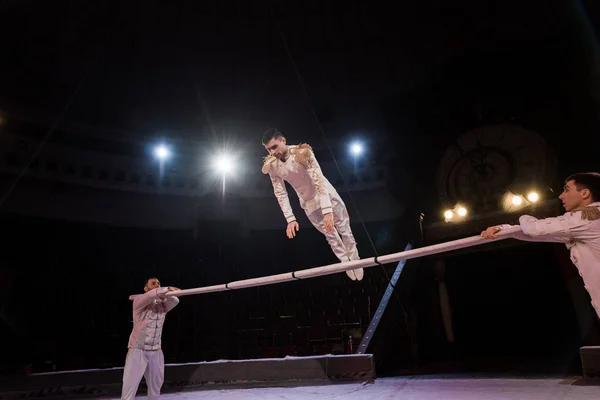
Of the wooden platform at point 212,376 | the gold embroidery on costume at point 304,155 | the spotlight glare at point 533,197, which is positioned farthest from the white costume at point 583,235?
the spotlight glare at point 533,197

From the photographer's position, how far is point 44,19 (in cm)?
1021

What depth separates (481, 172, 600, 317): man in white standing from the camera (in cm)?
312

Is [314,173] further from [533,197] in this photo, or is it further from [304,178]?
[533,197]

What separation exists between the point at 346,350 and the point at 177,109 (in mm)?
9448

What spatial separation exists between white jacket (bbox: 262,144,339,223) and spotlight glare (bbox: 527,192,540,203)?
23.3ft

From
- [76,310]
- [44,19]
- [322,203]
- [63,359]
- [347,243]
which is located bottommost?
[63,359]

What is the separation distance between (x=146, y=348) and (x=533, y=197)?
9.32 m

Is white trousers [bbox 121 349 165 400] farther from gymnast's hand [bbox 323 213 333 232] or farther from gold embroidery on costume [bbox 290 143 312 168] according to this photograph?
gold embroidery on costume [bbox 290 143 312 168]

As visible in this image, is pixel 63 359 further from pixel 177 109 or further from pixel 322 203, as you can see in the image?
pixel 322 203

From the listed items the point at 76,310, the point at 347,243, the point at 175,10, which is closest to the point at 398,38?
the point at 175,10

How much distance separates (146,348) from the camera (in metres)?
5.82

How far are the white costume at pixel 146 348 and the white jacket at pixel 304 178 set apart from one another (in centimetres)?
235

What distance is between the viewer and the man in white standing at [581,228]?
10.2 feet

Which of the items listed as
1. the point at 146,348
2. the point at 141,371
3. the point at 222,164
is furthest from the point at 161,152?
the point at 141,371
